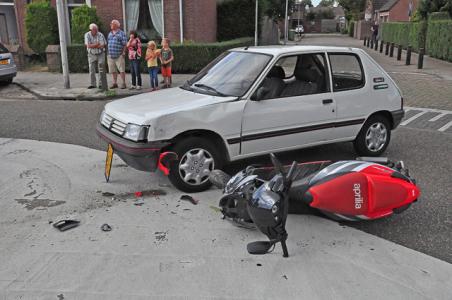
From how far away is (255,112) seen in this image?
527 centimetres

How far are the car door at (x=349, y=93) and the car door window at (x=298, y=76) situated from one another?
0.14 m

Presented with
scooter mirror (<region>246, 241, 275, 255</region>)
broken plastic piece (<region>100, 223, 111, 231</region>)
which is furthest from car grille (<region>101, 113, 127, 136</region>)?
scooter mirror (<region>246, 241, 275, 255</region>)

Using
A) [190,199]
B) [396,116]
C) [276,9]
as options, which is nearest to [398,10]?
[276,9]

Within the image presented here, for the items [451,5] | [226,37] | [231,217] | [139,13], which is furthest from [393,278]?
[451,5]

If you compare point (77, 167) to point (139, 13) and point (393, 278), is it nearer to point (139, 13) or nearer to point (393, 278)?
point (393, 278)

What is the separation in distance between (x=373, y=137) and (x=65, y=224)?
14.4 feet

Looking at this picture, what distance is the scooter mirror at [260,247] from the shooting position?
3.71 metres

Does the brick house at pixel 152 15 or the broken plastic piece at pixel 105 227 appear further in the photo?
the brick house at pixel 152 15

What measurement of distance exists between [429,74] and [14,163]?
626 inches

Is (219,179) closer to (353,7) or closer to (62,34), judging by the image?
(62,34)

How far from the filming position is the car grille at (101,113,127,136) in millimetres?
5004

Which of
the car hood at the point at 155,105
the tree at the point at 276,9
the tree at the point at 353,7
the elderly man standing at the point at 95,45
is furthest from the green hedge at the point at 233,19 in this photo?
the tree at the point at 353,7

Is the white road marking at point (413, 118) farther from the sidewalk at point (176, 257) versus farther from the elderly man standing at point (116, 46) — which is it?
the elderly man standing at point (116, 46)

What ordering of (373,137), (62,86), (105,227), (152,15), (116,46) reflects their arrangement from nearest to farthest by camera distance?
(105,227)
(373,137)
(116,46)
(62,86)
(152,15)
